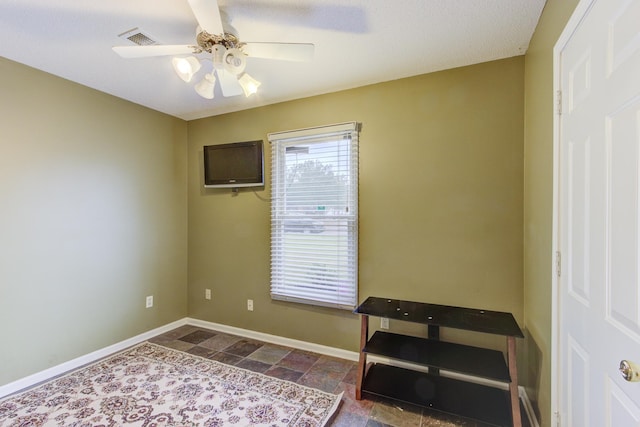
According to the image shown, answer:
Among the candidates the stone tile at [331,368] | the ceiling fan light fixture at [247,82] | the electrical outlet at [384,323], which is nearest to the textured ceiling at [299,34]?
the ceiling fan light fixture at [247,82]

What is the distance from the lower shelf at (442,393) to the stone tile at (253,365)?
902mm

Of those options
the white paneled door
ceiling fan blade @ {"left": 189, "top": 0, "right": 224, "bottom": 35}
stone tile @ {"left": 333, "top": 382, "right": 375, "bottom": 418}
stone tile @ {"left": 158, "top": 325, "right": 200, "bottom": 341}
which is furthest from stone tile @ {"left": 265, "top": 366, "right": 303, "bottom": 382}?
ceiling fan blade @ {"left": 189, "top": 0, "right": 224, "bottom": 35}

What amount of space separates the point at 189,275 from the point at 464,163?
3228 mm

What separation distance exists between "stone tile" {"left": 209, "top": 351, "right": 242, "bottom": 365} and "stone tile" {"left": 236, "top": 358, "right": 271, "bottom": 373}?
0.06 m

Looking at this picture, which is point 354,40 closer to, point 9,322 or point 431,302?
point 431,302

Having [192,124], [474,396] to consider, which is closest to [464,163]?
[474,396]

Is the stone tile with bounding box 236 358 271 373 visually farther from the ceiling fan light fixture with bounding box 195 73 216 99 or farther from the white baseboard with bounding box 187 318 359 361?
the ceiling fan light fixture with bounding box 195 73 216 99

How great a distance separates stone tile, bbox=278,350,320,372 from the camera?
8.37 ft

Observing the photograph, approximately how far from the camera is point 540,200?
5.65ft

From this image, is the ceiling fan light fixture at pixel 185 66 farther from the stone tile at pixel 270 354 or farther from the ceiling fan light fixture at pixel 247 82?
the stone tile at pixel 270 354

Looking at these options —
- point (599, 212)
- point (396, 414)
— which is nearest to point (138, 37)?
point (599, 212)

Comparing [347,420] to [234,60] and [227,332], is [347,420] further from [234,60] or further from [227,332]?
[234,60]

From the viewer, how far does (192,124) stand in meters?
3.57

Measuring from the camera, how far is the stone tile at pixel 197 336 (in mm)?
3107
